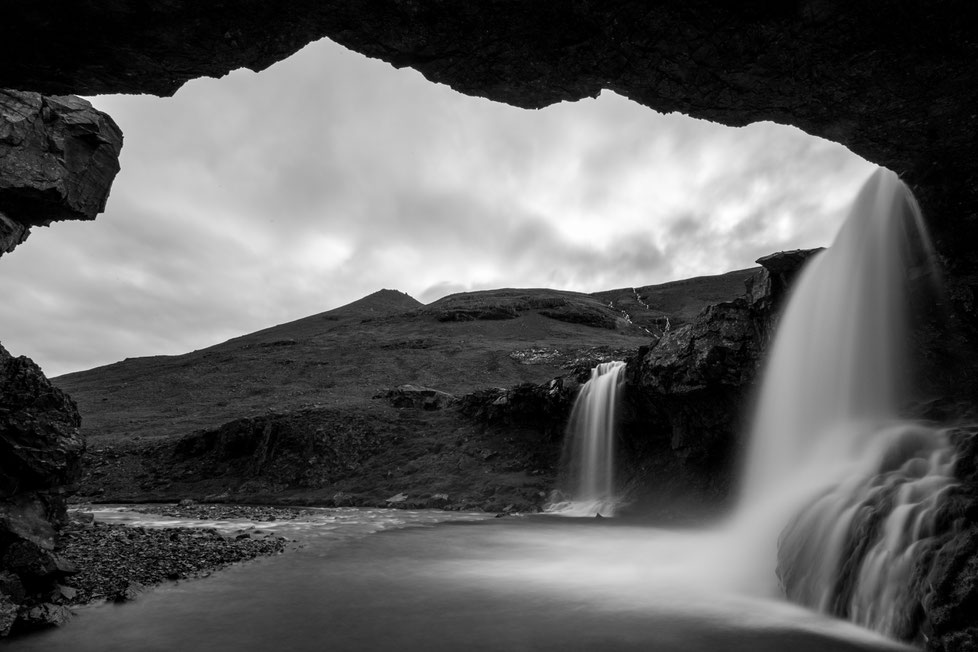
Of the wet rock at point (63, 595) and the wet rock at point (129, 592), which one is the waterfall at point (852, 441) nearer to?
the wet rock at point (129, 592)

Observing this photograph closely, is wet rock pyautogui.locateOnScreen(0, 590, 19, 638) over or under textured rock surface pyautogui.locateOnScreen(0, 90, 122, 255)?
under

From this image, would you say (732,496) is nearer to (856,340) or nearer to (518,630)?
(856,340)

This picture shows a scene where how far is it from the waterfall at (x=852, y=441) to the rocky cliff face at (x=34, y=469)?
16112 mm

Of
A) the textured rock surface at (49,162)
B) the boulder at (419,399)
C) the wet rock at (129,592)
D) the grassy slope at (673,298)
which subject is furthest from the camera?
the grassy slope at (673,298)

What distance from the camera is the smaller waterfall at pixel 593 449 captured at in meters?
33.0

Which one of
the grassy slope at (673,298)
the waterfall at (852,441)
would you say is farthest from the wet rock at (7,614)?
the grassy slope at (673,298)

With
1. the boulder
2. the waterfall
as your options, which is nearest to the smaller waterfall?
the waterfall

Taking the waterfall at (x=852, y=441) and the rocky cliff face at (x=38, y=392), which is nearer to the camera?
the waterfall at (x=852, y=441)

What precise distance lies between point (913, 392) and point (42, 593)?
2599cm

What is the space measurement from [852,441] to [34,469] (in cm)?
2553

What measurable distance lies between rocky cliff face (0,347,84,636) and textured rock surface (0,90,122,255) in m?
5.76

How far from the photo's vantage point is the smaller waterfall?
33.0m

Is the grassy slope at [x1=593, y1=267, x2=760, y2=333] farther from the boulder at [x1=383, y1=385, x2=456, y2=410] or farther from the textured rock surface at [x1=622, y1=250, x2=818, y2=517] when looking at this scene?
the textured rock surface at [x1=622, y1=250, x2=818, y2=517]

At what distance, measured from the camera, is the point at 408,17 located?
12.0m
